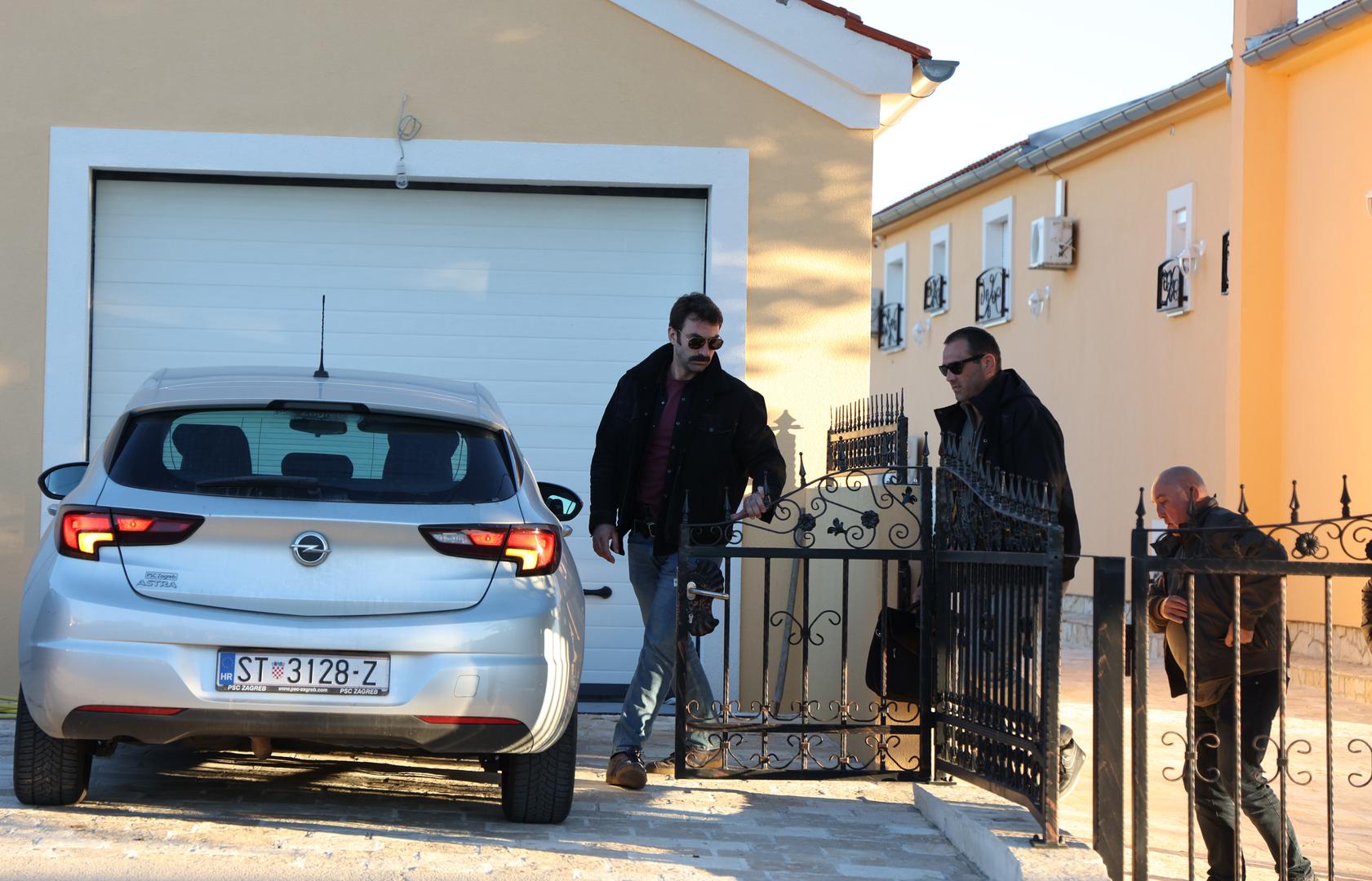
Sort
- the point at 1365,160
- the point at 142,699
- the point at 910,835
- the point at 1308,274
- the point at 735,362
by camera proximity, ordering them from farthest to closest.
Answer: the point at 1308,274 < the point at 1365,160 < the point at 735,362 < the point at 910,835 < the point at 142,699

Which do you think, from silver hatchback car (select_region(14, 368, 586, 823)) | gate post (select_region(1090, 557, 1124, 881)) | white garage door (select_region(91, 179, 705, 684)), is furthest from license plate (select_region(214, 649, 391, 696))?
white garage door (select_region(91, 179, 705, 684))

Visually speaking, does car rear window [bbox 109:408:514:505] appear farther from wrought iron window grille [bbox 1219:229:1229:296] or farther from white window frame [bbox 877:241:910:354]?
white window frame [bbox 877:241:910:354]

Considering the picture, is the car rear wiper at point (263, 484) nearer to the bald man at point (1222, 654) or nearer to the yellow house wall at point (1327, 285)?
the bald man at point (1222, 654)

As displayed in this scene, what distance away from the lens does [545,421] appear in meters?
9.57

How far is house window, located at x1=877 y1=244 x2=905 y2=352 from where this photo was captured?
94.4ft

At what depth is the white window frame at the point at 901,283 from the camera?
2847 centimetres

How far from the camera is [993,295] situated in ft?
81.1

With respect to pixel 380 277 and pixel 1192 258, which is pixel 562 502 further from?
pixel 1192 258

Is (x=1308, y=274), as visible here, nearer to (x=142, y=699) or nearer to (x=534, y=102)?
(x=534, y=102)

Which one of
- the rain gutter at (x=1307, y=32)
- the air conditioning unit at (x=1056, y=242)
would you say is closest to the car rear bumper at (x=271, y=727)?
the rain gutter at (x=1307, y=32)

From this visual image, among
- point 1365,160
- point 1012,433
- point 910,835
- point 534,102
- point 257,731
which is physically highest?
point 1365,160

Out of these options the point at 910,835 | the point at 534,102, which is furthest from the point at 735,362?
the point at 910,835

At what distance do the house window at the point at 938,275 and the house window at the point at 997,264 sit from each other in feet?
4.74

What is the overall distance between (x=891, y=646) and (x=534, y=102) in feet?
13.1
